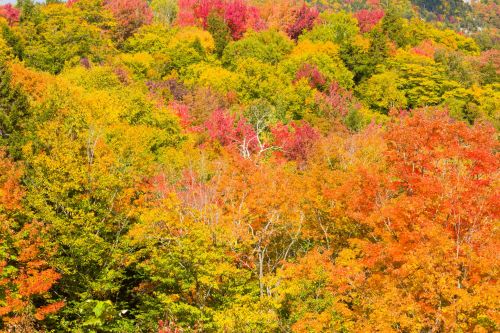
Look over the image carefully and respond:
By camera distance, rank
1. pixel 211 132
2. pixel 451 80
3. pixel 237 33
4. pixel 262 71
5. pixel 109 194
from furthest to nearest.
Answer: pixel 237 33 < pixel 451 80 < pixel 262 71 < pixel 211 132 < pixel 109 194

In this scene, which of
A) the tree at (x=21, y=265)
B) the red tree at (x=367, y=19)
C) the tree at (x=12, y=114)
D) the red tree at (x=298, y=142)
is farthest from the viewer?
the red tree at (x=367, y=19)

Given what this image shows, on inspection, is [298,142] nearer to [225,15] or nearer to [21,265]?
[21,265]

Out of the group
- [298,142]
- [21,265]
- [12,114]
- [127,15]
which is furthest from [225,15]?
[21,265]

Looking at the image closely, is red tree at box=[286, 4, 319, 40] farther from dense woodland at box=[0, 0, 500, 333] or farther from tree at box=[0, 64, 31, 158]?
tree at box=[0, 64, 31, 158]

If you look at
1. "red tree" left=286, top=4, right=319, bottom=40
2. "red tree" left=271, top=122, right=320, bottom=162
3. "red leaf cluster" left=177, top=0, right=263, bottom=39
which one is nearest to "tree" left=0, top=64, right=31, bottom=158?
"red tree" left=271, top=122, right=320, bottom=162

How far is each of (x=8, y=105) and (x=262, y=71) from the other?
3638cm

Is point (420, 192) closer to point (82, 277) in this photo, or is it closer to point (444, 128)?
point (444, 128)

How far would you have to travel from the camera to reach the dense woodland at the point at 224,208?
61.8ft

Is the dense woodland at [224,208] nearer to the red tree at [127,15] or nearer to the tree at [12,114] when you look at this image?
the tree at [12,114]

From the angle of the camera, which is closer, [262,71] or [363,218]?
[363,218]

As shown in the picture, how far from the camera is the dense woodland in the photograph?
18844 mm

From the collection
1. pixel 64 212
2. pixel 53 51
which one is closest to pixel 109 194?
pixel 64 212

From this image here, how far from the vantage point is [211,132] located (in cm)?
4900

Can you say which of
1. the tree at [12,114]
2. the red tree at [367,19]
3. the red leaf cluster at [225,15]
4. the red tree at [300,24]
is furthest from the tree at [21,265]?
the red tree at [367,19]
